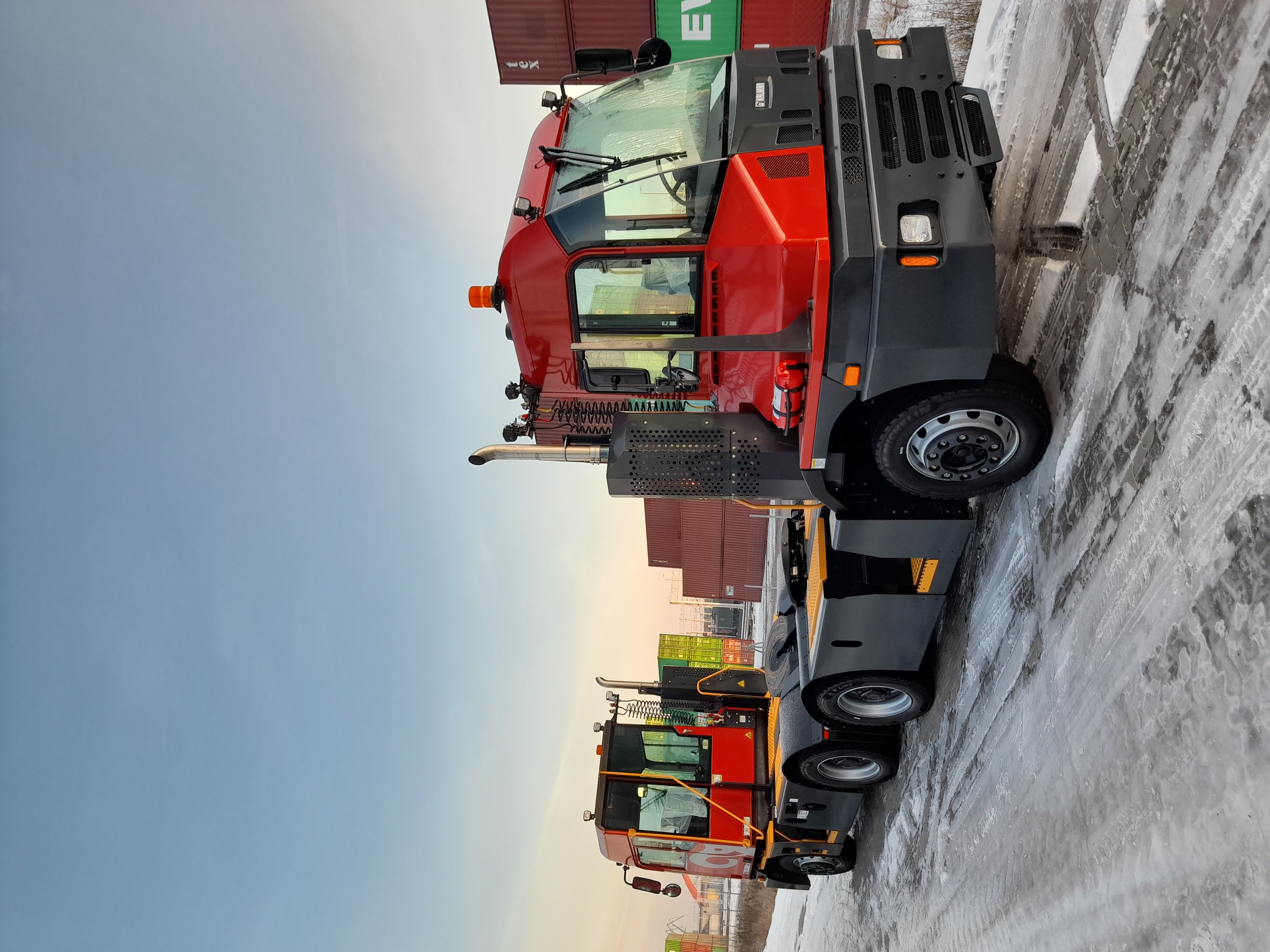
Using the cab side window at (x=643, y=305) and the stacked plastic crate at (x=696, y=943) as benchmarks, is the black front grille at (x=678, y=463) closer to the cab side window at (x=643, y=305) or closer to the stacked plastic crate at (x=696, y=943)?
the cab side window at (x=643, y=305)

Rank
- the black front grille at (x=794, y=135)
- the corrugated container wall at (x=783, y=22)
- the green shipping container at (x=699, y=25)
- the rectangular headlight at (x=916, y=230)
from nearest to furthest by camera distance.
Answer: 1. the rectangular headlight at (x=916, y=230)
2. the black front grille at (x=794, y=135)
3. the corrugated container wall at (x=783, y=22)
4. the green shipping container at (x=699, y=25)

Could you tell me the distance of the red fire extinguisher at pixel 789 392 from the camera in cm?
355

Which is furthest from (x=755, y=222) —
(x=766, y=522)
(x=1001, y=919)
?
(x=766, y=522)

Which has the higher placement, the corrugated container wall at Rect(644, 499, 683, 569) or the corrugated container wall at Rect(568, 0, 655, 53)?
the corrugated container wall at Rect(568, 0, 655, 53)

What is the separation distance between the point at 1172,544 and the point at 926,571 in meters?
1.92

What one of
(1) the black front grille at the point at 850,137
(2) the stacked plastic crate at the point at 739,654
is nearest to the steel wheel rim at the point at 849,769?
(1) the black front grille at the point at 850,137

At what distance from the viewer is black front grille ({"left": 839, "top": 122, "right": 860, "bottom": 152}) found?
3264mm

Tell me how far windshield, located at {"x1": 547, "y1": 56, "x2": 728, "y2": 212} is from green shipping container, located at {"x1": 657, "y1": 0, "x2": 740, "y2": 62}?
7.79 meters

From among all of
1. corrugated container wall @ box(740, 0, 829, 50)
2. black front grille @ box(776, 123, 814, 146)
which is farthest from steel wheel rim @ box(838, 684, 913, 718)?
corrugated container wall @ box(740, 0, 829, 50)

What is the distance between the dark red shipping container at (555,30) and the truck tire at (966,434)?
10124mm

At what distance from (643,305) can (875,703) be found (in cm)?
334

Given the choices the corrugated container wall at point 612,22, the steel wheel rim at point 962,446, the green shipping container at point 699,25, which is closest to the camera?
the steel wheel rim at point 962,446

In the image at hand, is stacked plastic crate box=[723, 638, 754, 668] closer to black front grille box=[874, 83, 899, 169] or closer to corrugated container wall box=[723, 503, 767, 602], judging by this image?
corrugated container wall box=[723, 503, 767, 602]

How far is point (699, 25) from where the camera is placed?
1126 centimetres
